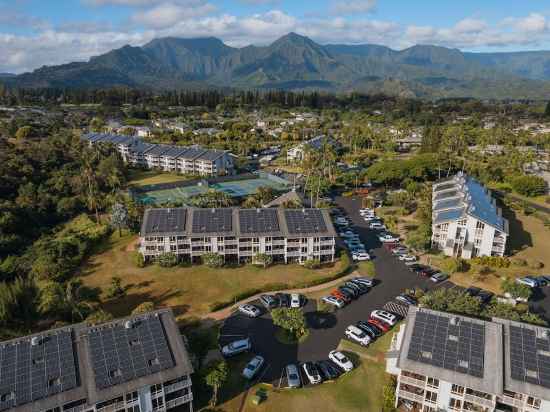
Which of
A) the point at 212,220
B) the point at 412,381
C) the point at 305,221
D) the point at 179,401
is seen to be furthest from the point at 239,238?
the point at 412,381

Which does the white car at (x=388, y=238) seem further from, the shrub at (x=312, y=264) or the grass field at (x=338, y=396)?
the grass field at (x=338, y=396)

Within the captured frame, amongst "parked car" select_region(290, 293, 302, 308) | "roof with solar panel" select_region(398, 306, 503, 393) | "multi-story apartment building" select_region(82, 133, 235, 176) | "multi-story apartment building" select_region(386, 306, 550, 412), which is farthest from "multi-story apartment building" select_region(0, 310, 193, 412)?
"multi-story apartment building" select_region(82, 133, 235, 176)

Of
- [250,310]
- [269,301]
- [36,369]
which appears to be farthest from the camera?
[269,301]

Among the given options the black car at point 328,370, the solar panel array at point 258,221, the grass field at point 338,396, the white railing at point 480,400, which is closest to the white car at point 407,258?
the solar panel array at point 258,221

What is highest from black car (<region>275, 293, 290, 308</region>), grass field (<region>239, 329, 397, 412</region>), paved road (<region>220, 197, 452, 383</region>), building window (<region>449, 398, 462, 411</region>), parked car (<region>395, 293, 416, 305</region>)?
building window (<region>449, 398, 462, 411</region>)

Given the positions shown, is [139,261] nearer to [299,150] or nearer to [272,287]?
[272,287]

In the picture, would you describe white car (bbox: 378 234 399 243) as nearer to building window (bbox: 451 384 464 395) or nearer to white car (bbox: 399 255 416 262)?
white car (bbox: 399 255 416 262)
